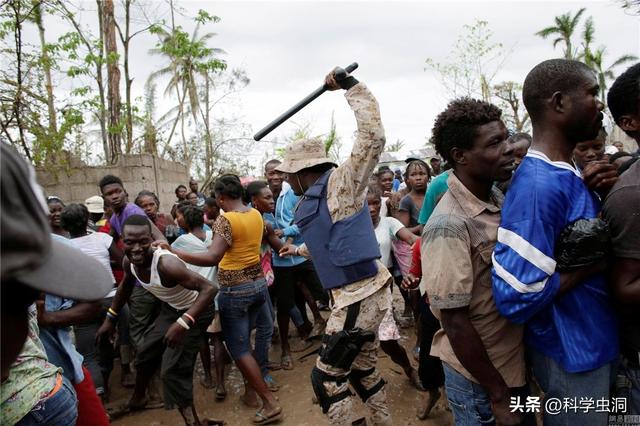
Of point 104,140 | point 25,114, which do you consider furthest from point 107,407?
point 104,140

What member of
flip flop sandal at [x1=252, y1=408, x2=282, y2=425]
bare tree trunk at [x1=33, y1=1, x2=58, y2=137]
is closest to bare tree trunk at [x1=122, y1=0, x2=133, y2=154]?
bare tree trunk at [x1=33, y1=1, x2=58, y2=137]

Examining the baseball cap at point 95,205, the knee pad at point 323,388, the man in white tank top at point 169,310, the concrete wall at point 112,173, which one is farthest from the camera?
the concrete wall at point 112,173

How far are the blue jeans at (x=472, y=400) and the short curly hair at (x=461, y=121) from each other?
906 mm

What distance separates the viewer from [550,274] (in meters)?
1.51

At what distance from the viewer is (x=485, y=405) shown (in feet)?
5.90

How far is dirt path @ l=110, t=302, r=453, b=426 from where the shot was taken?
11.8 feet

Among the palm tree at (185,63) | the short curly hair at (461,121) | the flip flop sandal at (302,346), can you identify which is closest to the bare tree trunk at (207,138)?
the palm tree at (185,63)

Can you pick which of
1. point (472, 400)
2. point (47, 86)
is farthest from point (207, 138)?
point (472, 400)

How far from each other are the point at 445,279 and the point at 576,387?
61 centimetres

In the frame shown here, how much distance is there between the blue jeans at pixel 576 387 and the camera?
5.25 feet

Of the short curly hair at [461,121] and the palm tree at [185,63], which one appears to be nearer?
the short curly hair at [461,121]

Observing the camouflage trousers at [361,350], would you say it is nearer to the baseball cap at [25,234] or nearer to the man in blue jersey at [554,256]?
the man in blue jersey at [554,256]

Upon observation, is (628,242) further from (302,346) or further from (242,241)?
(302,346)

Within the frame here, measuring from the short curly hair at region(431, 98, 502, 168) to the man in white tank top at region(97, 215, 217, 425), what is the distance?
2.00m
